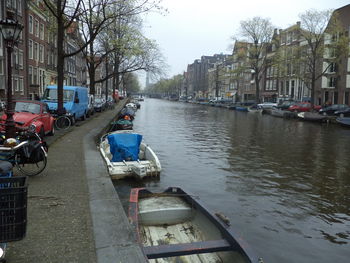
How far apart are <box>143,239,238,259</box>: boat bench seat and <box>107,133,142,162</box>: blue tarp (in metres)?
7.03

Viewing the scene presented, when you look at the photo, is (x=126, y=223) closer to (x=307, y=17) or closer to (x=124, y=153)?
(x=124, y=153)

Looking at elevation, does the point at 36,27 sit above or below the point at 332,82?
above

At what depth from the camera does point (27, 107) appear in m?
13.8

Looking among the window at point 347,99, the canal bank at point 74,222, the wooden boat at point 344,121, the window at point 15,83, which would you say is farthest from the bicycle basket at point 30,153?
the window at point 347,99

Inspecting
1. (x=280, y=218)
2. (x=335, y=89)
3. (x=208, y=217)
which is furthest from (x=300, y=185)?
(x=335, y=89)

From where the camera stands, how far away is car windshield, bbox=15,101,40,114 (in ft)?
45.0

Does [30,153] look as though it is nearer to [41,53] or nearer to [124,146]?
[124,146]

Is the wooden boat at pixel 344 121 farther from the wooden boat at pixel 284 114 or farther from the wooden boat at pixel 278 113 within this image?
the wooden boat at pixel 278 113

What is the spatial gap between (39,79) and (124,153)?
3597 cm

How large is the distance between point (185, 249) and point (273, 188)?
6720 mm

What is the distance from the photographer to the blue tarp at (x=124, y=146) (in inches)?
448

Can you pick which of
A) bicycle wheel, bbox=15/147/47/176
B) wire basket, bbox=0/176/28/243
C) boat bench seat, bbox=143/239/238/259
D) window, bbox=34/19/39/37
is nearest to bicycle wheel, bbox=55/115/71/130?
bicycle wheel, bbox=15/147/47/176

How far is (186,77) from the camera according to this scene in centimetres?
17212

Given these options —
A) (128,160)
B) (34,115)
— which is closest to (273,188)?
(128,160)
